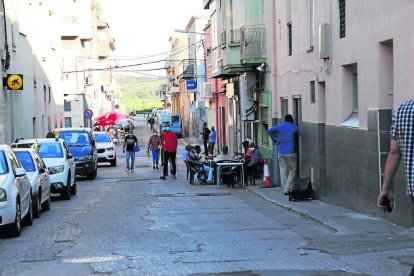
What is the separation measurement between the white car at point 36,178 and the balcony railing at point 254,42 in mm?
9697

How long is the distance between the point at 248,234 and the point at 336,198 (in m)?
4.21

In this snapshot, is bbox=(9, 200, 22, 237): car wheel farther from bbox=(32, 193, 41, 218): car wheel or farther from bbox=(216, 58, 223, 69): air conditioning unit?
bbox=(216, 58, 223, 69): air conditioning unit

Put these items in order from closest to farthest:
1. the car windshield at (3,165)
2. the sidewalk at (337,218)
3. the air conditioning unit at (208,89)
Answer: the sidewalk at (337,218) → the car windshield at (3,165) → the air conditioning unit at (208,89)

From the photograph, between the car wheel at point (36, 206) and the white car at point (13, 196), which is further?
the car wheel at point (36, 206)

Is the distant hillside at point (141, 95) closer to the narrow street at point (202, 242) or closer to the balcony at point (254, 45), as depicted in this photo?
the balcony at point (254, 45)

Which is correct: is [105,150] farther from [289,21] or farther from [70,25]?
[70,25]

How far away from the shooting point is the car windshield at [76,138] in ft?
93.1

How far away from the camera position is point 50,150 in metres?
20.6

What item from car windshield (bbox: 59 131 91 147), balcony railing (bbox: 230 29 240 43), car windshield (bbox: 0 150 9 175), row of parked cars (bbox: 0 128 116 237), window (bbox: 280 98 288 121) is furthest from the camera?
car windshield (bbox: 59 131 91 147)

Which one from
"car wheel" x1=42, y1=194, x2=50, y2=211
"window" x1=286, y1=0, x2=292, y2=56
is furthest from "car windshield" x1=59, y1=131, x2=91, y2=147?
"car wheel" x1=42, y1=194, x2=50, y2=211

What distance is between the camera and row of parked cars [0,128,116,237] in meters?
12.1

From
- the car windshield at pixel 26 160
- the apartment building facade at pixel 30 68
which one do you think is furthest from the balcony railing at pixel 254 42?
the car windshield at pixel 26 160

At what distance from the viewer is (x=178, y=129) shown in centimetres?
6619

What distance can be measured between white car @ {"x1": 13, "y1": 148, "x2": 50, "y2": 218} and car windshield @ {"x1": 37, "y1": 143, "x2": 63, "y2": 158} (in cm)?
360
